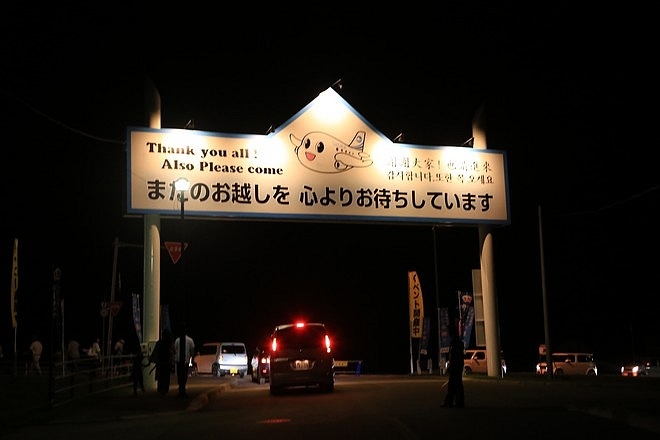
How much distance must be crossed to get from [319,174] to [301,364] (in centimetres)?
792

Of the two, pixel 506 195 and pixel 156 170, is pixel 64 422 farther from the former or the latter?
pixel 506 195

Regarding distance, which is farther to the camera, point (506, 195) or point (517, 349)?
point (517, 349)

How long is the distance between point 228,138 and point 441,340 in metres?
19.0

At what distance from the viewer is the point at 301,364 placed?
21094 millimetres

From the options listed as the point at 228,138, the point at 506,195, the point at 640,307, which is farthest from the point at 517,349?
the point at 228,138

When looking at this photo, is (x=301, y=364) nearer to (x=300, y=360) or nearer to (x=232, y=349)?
(x=300, y=360)

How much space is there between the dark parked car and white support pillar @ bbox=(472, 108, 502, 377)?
32.6 feet

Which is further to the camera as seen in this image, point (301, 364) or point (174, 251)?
point (174, 251)

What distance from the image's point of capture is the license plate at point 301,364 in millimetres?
21078

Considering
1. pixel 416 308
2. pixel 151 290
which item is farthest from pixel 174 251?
pixel 416 308

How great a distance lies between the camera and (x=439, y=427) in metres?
12.6

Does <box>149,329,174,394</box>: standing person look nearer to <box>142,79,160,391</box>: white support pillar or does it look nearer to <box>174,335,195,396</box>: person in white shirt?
<box>174,335,195,396</box>: person in white shirt

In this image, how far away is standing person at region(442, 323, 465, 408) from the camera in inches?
630

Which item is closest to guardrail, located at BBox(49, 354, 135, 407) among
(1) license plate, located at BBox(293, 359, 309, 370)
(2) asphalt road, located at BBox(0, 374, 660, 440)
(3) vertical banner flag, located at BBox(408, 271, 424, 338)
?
(2) asphalt road, located at BBox(0, 374, 660, 440)
